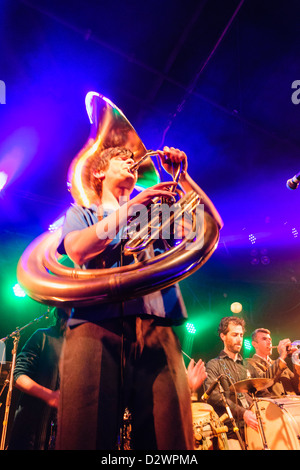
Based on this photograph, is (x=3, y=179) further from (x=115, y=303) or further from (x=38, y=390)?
(x=115, y=303)

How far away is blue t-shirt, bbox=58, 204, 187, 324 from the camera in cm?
138

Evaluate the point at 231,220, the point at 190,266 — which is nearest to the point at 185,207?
the point at 190,266

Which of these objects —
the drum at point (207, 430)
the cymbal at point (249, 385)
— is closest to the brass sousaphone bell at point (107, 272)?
the drum at point (207, 430)

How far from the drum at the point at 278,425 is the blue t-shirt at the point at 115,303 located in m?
3.82

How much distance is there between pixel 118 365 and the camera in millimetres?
1303

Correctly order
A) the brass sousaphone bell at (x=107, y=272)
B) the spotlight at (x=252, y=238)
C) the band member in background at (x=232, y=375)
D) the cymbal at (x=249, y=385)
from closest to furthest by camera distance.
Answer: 1. the brass sousaphone bell at (x=107, y=272)
2. the band member in background at (x=232, y=375)
3. the cymbal at (x=249, y=385)
4. the spotlight at (x=252, y=238)

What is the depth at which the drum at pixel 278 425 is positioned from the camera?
3.97 meters

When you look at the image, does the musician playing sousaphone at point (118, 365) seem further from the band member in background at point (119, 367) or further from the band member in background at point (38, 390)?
the band member in background at point (38, 390)

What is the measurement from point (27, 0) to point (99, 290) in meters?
4.56

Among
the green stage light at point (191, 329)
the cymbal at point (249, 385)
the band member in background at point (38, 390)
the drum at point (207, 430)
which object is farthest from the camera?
the green stage light at point (191, 329)

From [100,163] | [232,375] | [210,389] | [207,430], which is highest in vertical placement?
[100,163]

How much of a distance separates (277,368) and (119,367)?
5.49m

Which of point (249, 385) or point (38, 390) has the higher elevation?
point (249, 385)

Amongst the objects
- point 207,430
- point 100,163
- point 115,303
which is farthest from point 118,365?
point 207,430
